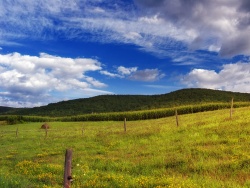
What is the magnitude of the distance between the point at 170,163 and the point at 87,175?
5.50 meters

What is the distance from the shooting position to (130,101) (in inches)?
7131

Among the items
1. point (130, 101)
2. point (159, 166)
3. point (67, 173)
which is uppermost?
point (130, 101)

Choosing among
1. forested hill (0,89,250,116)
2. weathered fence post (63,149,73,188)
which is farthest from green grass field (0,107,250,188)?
forested hill (0,89,250,116)

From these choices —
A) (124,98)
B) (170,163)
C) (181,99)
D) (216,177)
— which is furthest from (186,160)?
(124,98)

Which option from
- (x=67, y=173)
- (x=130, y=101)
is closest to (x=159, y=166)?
(x=67, y=173)

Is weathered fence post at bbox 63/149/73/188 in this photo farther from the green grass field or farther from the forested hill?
the forested hill

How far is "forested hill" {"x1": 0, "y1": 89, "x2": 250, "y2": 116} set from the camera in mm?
156750

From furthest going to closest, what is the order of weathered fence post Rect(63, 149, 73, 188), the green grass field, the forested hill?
1. the forested hill
2. the green grass field
3. weathered fence post Rect(63, 149, 73, 188)

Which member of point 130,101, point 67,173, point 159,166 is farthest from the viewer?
point 130,101

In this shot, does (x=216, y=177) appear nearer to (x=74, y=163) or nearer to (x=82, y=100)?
(x=74, y=163)

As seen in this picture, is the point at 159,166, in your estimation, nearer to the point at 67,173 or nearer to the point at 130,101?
the point at 67,173

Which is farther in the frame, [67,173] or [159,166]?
[159,166]

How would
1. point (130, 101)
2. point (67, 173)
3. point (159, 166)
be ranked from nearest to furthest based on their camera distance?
point (67, 173) < point (159, 166) < point (130, 101)

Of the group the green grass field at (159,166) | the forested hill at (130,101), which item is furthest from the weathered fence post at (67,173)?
the forested hill at (130,101)
